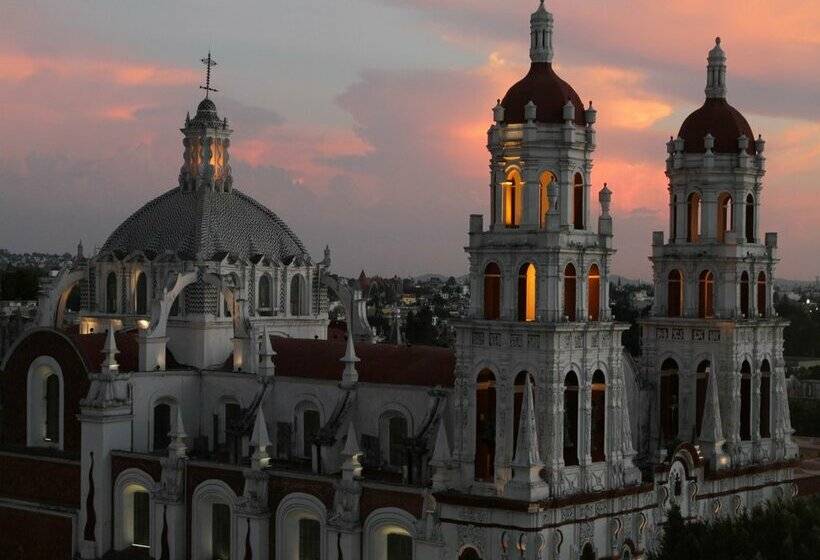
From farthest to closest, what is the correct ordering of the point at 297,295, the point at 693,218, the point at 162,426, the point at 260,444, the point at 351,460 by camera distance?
the point at 297,295
the point at 162,426
the point at 693,218
the point at 260,444
the point at 351,460

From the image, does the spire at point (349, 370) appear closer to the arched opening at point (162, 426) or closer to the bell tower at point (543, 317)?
the bell tower at point (543, 317)

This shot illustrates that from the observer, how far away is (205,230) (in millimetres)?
55625

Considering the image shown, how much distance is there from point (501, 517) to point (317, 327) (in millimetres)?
20754

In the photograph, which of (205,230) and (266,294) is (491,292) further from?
(205,230)

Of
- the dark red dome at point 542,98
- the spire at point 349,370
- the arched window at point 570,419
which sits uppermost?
the dark red dome at point 542,98

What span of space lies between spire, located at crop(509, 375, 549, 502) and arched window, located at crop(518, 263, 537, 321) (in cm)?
244

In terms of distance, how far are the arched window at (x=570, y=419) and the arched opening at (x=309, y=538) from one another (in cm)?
858

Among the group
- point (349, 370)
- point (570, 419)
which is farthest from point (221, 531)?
point (570, 419)

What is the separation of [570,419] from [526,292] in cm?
381

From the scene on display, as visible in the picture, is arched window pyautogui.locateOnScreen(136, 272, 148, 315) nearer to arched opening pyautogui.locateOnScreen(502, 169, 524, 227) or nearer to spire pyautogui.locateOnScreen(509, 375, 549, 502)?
arched opening pyautogui.locateOnScreen(502, 169, 524, 227)

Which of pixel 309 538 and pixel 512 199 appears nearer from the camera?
pixel 512 199

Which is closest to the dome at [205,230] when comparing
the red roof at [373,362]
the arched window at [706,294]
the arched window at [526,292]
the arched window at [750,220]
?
the red roof at [373,362]

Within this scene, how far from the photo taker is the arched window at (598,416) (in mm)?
40781

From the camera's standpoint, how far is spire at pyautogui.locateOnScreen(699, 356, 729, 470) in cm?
4544
